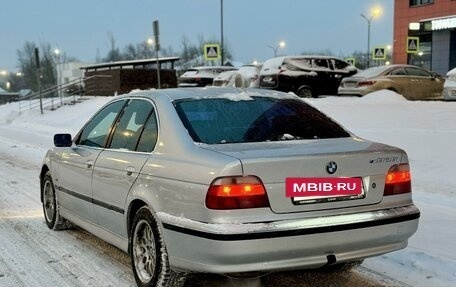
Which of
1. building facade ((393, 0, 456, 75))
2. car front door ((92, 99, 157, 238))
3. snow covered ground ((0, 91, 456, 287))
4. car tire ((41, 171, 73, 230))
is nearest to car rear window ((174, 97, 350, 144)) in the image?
car front door ((92, 99, 157, 238))

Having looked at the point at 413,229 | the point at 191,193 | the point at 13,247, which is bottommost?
the point at 13,247

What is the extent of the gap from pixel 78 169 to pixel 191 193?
6.80 feet

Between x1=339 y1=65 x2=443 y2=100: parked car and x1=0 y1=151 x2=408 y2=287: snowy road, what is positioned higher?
x1=339 y1=65 x2=443 y2=100: parked car

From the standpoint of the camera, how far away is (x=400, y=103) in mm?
13891

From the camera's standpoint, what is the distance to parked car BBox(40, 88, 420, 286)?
3.48 meters

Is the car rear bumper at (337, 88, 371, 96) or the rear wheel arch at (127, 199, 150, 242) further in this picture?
the car rear bumper at (337, 88, 371, 96)

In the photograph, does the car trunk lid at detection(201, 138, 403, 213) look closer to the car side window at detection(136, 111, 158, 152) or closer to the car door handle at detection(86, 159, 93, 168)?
the car side window at detection(136, 111, 158, 152)

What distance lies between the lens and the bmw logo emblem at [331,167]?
12.0ft

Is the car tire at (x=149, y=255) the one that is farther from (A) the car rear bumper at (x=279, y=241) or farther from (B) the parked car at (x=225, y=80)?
(B) the parked car at (x=225, y=80)

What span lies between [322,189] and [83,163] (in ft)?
8.26

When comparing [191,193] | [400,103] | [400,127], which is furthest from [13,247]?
[400,103]

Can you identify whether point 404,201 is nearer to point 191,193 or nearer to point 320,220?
point 320,220

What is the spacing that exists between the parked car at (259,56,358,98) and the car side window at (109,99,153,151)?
13804mm

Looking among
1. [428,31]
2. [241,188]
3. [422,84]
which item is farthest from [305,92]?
[428,31]
